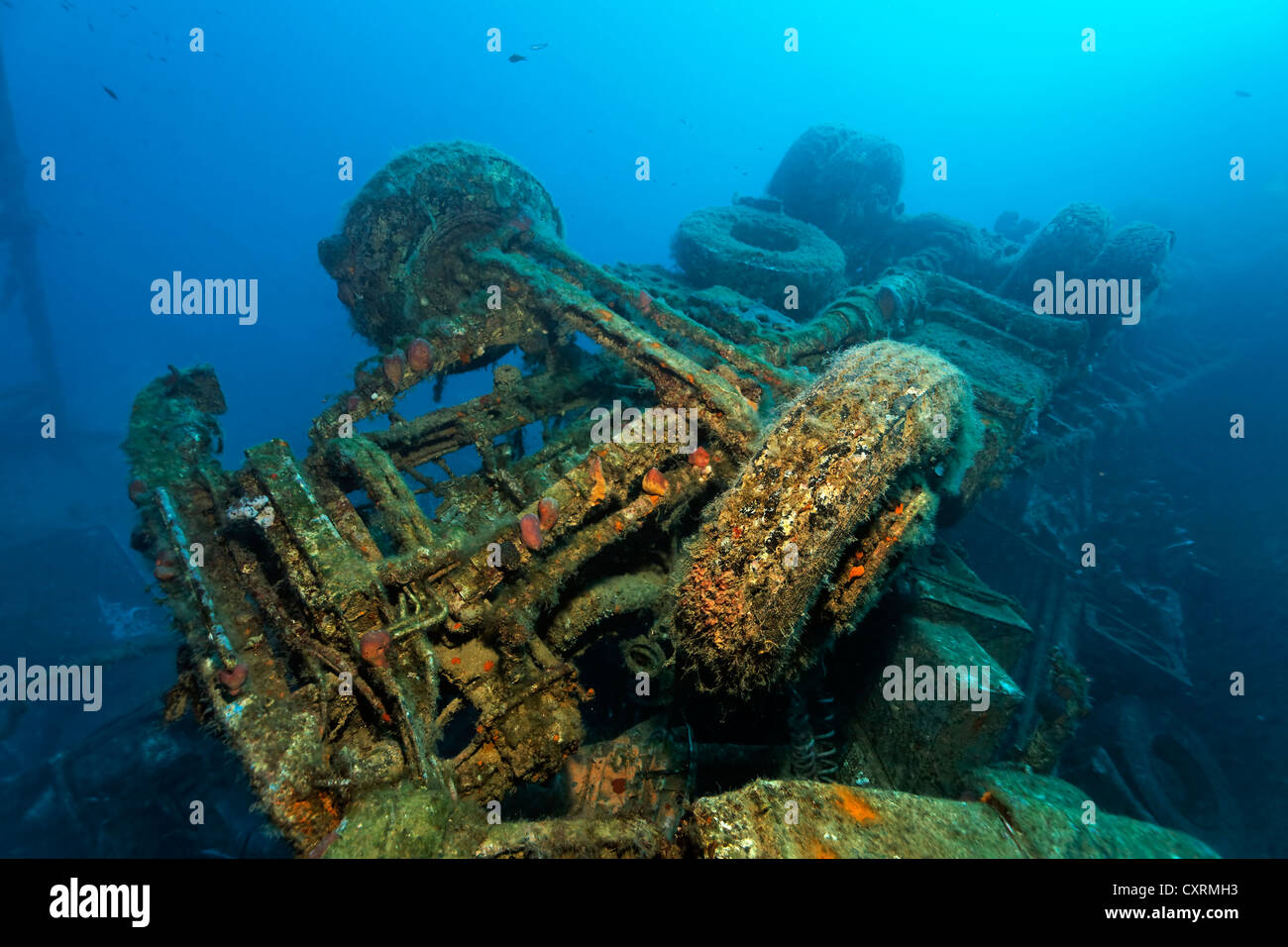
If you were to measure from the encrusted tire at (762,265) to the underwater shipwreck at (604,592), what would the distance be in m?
2.67

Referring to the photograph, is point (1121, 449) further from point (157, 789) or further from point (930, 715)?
point (157, 789)

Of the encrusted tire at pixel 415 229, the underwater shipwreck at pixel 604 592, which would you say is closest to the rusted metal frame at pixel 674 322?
the underwater shipwreck at pixel 604 592

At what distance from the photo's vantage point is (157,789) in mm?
8297

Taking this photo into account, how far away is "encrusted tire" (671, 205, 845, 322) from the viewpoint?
10.5 m

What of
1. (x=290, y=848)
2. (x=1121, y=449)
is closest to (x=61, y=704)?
(x=290, y=848)

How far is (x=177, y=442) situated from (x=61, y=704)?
1501 cm

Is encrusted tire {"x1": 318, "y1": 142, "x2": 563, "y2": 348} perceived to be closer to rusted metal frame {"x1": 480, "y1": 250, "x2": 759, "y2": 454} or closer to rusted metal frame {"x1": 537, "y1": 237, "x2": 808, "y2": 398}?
rusted metal frame {"x1": 537, "y1": 237, "x2": 808, "y2": 398}

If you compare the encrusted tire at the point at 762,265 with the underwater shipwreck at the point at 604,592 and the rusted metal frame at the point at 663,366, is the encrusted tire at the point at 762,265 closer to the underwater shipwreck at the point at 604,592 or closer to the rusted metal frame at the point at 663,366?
the underwater shipwreck at the point at 604,592

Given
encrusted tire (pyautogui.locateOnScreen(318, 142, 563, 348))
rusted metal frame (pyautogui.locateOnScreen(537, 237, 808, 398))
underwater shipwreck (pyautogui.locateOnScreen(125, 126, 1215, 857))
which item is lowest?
underwater shipwreck (pyautogui.locateOnScreen(125, 126, 1215, 857))

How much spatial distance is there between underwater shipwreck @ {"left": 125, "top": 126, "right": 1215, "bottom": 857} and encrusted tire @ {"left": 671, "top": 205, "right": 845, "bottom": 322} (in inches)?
105

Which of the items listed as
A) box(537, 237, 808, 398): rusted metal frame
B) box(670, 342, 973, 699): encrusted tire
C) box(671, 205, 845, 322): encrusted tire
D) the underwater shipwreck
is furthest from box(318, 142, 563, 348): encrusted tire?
box(670, 342, 973, 699): encrusted tire

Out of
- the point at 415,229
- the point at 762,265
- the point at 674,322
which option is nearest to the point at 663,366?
the point at 674,322

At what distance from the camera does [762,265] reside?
10422mm
